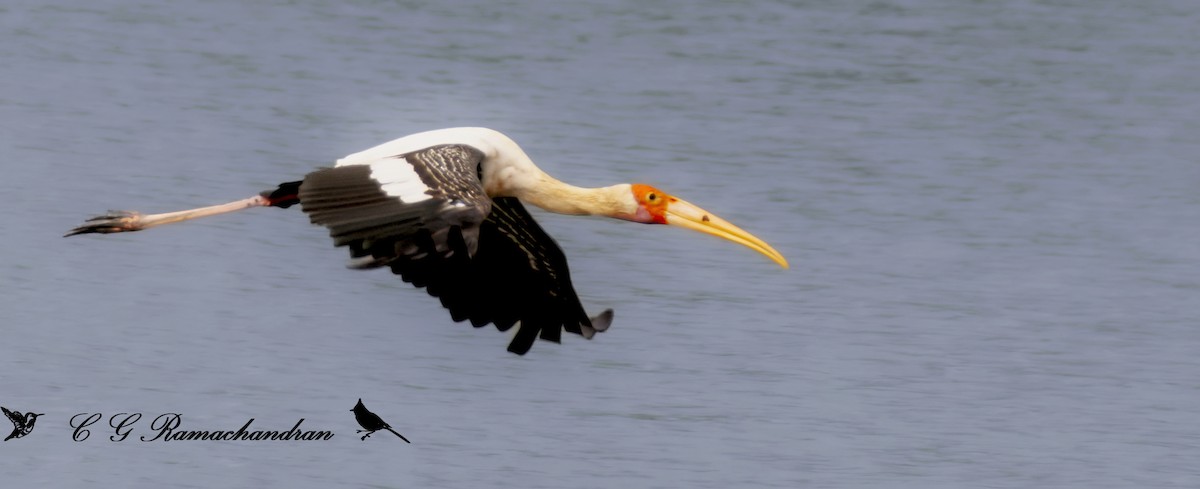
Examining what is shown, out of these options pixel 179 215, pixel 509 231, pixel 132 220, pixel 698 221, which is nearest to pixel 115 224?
pixel 132 220

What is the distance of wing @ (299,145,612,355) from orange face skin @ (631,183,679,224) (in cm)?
46

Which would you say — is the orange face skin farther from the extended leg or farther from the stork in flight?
the extended leg

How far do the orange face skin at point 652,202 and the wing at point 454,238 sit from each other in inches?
18.0

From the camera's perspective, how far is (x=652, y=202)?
386 inches

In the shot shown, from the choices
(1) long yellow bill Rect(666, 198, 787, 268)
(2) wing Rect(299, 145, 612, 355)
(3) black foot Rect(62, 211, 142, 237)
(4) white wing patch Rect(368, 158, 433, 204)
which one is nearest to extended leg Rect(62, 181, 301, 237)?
(3) black foot Rect(62, 211, 142, 237)

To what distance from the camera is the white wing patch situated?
8.12 meters

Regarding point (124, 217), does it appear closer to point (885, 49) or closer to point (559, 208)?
point (559, 208)

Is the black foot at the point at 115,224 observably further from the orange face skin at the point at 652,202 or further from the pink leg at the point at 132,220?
the orange face skin at the point at 652,202

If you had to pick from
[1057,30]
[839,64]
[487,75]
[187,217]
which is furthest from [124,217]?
[1057,30]

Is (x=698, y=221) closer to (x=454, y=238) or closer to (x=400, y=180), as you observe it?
(x=454, y=238)

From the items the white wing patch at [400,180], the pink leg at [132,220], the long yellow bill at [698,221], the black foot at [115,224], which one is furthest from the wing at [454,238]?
the black foot at [115,224]

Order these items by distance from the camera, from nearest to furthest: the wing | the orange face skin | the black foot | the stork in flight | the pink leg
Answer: the wing, the stork in flight, the orange face skin, the pink leg, the black foot

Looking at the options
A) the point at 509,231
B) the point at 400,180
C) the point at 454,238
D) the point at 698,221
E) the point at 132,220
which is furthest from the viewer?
the point at 132,220

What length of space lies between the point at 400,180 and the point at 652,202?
6.04ft
